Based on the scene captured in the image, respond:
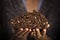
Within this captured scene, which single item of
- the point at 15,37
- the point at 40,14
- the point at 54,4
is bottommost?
the point at 15,37

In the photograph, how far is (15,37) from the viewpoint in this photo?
1.80 meters

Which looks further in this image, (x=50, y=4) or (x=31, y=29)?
(x=50, y=4)

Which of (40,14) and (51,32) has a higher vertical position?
(40,14)

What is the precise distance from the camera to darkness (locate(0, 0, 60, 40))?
5.99ft

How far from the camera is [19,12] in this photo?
1833 mm

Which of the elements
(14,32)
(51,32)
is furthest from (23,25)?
(51,32)

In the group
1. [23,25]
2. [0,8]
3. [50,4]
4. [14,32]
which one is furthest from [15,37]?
[50,4]

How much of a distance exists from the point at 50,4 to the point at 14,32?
17.4 inches

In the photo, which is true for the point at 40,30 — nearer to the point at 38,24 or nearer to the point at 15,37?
the point at 38,24

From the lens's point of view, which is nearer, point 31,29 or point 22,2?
point 31,29

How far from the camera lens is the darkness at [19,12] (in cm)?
183

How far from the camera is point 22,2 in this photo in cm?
185

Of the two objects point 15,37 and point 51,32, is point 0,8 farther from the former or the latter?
point 51,32

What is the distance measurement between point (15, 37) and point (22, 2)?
0.35 m
